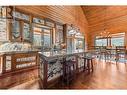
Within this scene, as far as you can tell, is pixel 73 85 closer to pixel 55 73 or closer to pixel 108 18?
pixel 55 73

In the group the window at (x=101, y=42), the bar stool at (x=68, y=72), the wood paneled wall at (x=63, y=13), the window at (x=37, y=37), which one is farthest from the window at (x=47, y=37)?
the window at (x=101, y=42)

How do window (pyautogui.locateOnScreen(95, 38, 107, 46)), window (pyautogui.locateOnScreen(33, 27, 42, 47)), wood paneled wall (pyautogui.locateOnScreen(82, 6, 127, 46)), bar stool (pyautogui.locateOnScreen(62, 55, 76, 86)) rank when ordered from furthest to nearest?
window (pyautogui.locateOnScreen(95, 38, 107, 46)) → wood paneled wall (pyautogui.locateOnScreen(82, 6, 127, 46)) → window (pyautogui.locateOnScreen(33, 27, 42, 47)) → bar stool (pyautogui.locateOnScreen(62, 55, 76, 86))

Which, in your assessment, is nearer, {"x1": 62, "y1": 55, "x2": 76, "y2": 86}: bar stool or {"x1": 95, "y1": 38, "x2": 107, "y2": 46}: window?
{"x1": 62, "y1": 55, "x2": 76, "y2": 86}: bar stool

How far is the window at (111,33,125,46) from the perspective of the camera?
10.5 feet

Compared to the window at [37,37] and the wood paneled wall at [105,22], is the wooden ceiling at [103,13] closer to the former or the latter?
the wood paneled wall at [105,22]

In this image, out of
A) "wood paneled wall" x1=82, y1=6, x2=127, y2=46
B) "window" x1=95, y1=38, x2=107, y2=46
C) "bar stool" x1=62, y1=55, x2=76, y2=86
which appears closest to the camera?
"bar stool" x1=62, y1=55, x2=76, y2=86

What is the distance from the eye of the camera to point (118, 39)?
326cm

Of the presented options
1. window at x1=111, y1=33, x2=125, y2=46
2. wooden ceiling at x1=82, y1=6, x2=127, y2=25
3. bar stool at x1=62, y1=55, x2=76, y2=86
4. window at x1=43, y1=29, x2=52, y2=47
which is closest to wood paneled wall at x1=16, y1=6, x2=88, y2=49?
wooden ceiling at x1=82, y1=6, x2=127, y2=25

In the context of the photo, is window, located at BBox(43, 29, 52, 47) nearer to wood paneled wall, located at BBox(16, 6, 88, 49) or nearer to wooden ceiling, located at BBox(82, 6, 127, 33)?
wood paneled wall, located at BBox(16, 6, 88, 49)

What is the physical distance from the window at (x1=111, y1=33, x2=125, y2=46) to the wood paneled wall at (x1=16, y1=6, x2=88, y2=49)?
0.77 m

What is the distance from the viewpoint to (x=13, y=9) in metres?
2.83

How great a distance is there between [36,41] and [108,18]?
207cm

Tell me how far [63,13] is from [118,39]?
66.5 inches

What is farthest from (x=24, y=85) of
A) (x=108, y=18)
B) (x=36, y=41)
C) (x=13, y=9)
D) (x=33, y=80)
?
(x=108, y=18)
